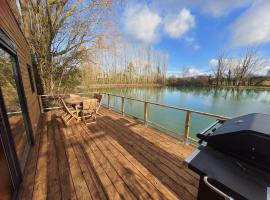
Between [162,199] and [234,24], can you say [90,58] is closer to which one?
[162,199]

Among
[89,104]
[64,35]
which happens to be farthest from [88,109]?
[64,35]

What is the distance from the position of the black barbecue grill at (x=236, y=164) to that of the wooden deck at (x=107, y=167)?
878 mm

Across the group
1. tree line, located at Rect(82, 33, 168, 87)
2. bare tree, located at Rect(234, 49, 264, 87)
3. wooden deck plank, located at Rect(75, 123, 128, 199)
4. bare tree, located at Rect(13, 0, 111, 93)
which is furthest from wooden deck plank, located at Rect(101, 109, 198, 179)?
bare tree, located at Rect(234, 49, 264, 87)

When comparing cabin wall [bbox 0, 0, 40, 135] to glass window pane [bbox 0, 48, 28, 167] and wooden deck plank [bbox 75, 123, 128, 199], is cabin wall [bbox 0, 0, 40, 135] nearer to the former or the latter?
glass window pane [bbox 0, 48, 28, 167]

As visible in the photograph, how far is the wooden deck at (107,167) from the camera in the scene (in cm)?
163

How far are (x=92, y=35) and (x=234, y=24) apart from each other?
1308cm

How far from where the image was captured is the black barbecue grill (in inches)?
28.7

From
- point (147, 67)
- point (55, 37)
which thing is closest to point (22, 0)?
point (55, 37)

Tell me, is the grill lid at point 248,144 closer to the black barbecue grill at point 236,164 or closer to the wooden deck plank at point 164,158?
the black barbecue grill at point 236,164

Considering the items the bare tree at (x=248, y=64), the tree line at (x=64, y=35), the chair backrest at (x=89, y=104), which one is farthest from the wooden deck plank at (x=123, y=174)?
the bare tree at (x=248, y=64)

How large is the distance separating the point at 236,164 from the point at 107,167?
1.78 meters

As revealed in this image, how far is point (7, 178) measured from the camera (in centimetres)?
148

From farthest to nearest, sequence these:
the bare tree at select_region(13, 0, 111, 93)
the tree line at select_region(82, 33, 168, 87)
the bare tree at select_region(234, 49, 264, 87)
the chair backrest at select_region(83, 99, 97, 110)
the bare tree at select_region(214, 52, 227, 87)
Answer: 1. the bare tree at select_region(214, 52, 227, 87)
2. the bare tree at select_region(234, 49, 264, 87)
3. the tree line at select_region(82, 33, 168, 87)
4. the bare tree at select_region(13, 0, 111, 93)
5. the chair backrest at select_region(83, 99, 97, 110)

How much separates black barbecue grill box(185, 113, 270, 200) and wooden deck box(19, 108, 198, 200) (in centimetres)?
88
